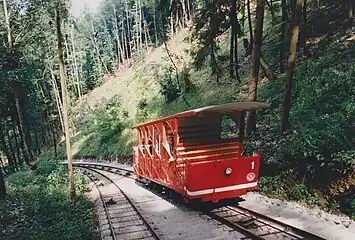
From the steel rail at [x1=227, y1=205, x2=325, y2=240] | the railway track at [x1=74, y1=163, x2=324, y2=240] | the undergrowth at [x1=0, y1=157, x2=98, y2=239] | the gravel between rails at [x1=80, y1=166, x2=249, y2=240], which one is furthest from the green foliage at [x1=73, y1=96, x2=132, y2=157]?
the steel rail at [x1=227, y1=205, x2=325, y2=240]

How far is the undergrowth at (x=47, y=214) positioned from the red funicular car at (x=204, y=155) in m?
3.05

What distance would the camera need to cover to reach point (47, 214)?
12898 mm

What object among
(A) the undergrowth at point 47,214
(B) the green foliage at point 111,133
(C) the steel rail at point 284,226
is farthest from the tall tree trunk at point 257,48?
(B) the green foliage at point 111,133

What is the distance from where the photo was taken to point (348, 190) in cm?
927

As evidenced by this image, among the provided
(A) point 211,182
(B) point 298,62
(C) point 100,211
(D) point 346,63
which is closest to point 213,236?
(A) point 211,182

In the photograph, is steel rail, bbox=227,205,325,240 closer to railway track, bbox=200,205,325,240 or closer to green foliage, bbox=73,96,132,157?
railway track, bbox=200,205,325,240

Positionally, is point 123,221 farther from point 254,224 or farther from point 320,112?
point 320,112

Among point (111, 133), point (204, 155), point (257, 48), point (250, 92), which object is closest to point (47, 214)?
point (204, 155)

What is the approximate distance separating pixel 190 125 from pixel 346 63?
9.15 meters

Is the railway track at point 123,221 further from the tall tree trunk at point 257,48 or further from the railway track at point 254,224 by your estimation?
the tall tree trunk at point 257,48

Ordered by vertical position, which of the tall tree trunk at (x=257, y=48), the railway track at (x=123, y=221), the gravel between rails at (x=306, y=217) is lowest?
the railway track at (x=123, y=221)

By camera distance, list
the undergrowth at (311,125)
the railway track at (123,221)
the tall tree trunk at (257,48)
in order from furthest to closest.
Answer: the tall tree trunk at (257,48) → the undergrowth at (311,125) → the railway track at (123,221)

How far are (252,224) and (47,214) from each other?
24.6ft

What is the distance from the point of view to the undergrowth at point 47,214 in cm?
1029
